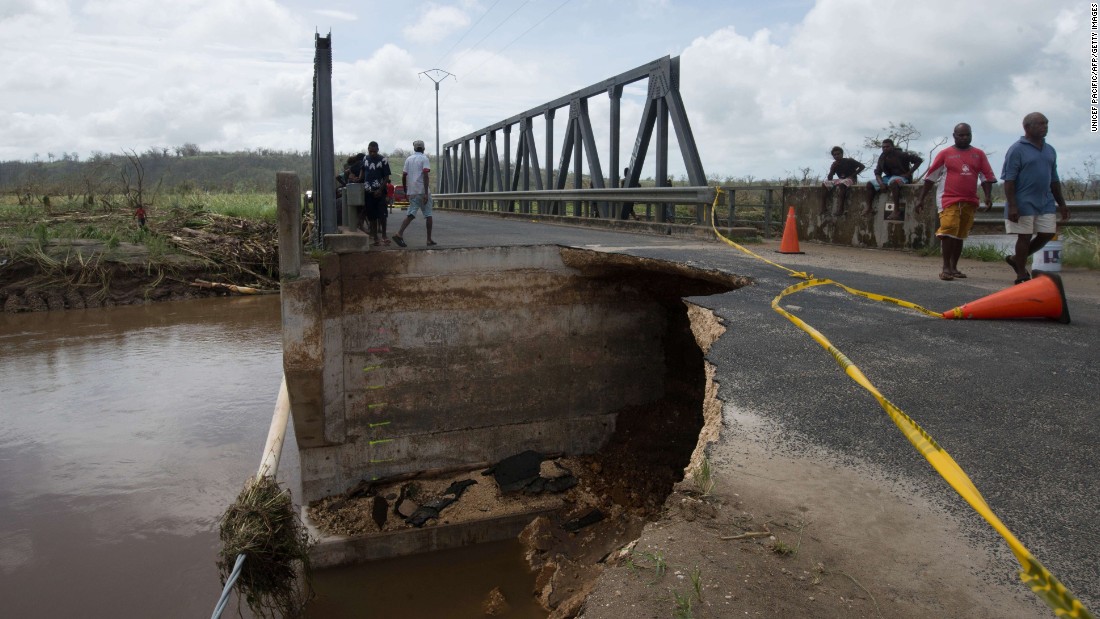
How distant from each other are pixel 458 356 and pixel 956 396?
5.46 m

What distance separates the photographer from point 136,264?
740 inches

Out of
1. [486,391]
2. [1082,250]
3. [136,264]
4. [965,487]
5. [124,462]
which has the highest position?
[1082,250]

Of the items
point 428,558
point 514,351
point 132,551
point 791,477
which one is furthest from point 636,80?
point 791,477

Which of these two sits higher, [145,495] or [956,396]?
[956,396]

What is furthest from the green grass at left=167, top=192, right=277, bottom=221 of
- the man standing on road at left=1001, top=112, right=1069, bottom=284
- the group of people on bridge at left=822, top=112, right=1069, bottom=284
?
the man standing on road at left=1001, top=112, right=1069, bottom=284

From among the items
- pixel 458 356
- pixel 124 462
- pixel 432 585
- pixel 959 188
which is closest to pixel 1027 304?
pixel 959 188

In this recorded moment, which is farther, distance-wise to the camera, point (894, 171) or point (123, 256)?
point (123, 256)

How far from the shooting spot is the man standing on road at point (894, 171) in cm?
1053

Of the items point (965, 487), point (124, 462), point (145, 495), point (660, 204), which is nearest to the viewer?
point (965, 487)

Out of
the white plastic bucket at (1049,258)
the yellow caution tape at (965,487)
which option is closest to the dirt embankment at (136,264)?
the yellow caution tape at (965,487)

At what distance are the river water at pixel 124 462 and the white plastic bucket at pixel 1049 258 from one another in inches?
283

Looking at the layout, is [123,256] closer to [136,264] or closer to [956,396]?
[136,264]

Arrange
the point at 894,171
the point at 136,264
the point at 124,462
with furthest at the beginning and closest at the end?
the point at 136,264
the point at 894,171
the point at 124,462

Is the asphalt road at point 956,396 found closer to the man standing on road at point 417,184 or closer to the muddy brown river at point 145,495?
the muddy brown river at point 145,495
